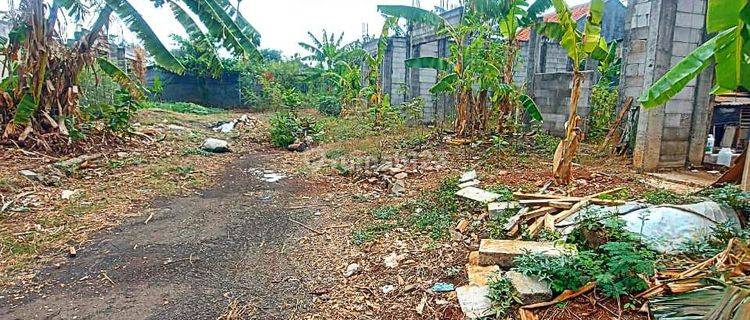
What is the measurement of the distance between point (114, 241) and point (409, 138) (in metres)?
5.54

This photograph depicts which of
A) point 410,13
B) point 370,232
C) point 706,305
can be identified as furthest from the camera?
point 410,13

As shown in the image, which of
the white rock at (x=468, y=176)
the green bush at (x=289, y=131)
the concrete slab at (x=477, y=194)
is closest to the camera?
the concrete slab at (x=477, y=194)

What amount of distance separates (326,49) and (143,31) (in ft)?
29.5

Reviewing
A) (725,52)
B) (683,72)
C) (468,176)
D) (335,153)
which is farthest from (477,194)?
(335,153)

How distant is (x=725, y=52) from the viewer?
2.34 meters

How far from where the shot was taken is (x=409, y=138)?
27.7 feet

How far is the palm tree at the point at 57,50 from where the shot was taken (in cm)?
654

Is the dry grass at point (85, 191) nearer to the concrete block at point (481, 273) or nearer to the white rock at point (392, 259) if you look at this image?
the white rock at point (392, 259)

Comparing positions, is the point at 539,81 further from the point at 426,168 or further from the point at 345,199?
the point at 345,199

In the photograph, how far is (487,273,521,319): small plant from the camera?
2385 mm

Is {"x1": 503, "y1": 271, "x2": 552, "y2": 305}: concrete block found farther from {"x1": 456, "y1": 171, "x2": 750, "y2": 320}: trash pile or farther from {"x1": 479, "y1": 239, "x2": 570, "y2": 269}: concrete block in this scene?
{"x1": 479, "y1": 239, "x2": 570, "y2": 269}: concrete block

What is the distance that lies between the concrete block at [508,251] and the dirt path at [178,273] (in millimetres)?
1232

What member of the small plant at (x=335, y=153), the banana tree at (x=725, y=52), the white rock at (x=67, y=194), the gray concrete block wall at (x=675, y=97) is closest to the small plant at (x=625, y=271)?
the banana tree at (x=725, y=52)

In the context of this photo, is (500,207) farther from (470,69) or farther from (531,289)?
(470,69)
